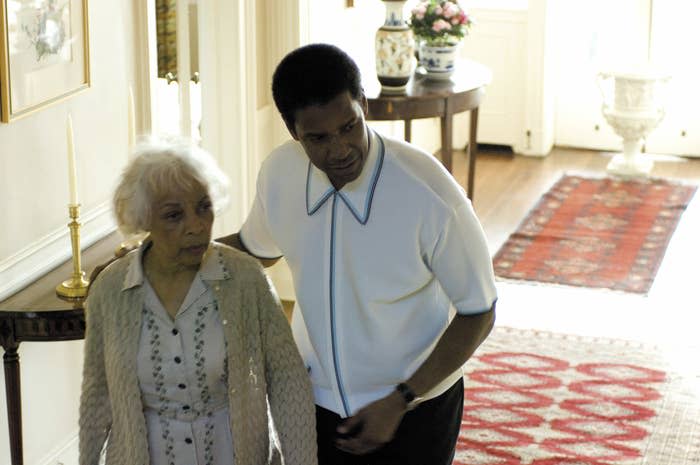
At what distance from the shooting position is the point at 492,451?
3936 mm

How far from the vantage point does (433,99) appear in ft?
17.1

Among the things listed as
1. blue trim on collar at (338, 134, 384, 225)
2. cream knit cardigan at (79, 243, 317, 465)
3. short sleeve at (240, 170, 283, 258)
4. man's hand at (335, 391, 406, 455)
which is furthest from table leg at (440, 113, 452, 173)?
man's hand at (335, 391, 406, 455)

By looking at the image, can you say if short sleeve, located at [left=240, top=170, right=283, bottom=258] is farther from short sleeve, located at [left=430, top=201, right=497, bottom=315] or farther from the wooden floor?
the wooden floor

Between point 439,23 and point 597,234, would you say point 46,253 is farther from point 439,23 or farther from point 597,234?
point 597,234

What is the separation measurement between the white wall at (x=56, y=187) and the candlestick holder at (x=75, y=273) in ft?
0.55

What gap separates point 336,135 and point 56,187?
1.54m

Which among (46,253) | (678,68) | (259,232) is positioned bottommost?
(46,253)

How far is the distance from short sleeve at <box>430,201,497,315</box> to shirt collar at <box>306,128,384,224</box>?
14 cm

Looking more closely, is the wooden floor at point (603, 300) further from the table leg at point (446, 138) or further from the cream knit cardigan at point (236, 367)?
the cream knit cardigan at point (236, 367)

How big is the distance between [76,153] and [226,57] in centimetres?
119

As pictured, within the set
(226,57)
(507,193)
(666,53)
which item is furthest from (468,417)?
(666,53)

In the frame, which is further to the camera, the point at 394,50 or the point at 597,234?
the point at 597,234

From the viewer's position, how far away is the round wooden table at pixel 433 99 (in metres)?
5.12

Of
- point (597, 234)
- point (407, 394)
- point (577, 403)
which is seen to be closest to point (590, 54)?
point (597, 234)
